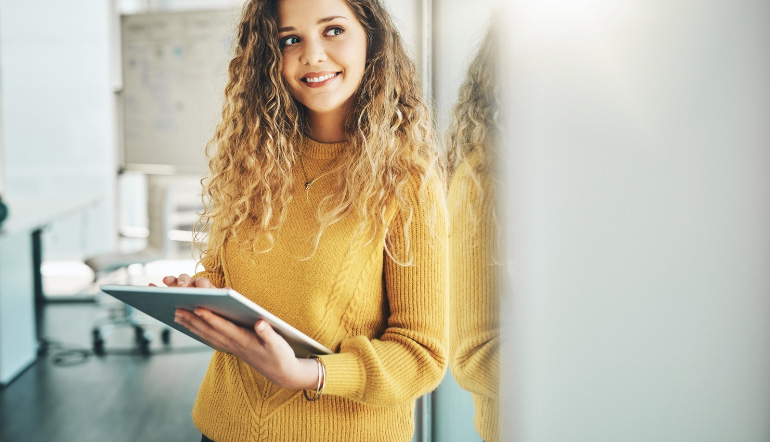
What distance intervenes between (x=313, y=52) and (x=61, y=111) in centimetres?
426

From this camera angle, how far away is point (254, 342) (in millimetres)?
760

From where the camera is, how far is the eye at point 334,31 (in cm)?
91

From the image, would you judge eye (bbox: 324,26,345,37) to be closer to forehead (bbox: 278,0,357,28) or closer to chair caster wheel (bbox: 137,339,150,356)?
forehead (bbox: 278,0,357,28)

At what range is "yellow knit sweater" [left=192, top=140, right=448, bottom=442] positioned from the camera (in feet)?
2.73

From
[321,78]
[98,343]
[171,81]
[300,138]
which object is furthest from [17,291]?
[321,78]

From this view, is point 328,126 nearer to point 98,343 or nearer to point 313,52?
point 313,52

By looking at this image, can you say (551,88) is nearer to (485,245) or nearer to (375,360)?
(485,245)

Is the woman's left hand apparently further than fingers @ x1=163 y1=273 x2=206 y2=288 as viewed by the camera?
No

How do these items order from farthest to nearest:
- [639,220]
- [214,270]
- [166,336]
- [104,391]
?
[166,336], [104,391], [214,270], [639,220]

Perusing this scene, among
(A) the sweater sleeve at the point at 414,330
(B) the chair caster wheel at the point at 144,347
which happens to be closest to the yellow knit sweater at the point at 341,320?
(A) the sweater sleeve at the point at 414,330

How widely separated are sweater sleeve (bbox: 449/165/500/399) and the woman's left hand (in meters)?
0.23

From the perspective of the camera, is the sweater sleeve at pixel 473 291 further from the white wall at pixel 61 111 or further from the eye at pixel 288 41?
the white wall at pixel 61 111

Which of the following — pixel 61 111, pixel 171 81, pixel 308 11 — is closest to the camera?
pixel 308 11

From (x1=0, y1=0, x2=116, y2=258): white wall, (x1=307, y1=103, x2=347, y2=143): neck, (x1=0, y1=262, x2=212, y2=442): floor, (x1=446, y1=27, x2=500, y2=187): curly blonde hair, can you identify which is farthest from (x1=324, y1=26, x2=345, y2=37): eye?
(x1=0, y1=0, x2=116, y2=258): white wall
